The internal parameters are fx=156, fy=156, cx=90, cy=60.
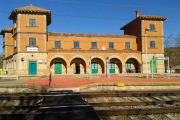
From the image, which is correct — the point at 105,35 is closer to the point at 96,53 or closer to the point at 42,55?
the point at 96,53

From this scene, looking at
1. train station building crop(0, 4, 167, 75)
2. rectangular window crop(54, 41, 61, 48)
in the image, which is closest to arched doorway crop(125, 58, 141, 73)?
train station building crop(0, 4, 167, 75)

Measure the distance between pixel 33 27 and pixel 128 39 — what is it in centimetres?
1817

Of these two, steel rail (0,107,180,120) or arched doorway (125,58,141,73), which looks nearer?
steel rail (0,107,180,120)

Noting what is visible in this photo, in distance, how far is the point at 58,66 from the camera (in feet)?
91.4

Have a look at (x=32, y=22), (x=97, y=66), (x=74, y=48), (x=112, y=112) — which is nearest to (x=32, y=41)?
(x=32, y=22)

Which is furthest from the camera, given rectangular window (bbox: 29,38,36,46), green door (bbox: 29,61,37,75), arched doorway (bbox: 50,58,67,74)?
arched doorway (bbox: 50,58,67,74)

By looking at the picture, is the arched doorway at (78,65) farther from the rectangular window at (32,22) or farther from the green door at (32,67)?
the rectangular window at (32,22)

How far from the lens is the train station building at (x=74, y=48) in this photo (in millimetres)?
25031

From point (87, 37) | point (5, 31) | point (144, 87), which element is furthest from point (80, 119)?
point (5, 31)

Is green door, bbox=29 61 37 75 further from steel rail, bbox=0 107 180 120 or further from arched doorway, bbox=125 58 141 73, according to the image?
steel rail, bbox=0 107 180 120

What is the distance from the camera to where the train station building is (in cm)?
2503

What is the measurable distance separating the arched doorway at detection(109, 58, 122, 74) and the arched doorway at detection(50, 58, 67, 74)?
8.88 meters

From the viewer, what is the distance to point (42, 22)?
25.6 metres

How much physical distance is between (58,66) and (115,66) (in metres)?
11.0
